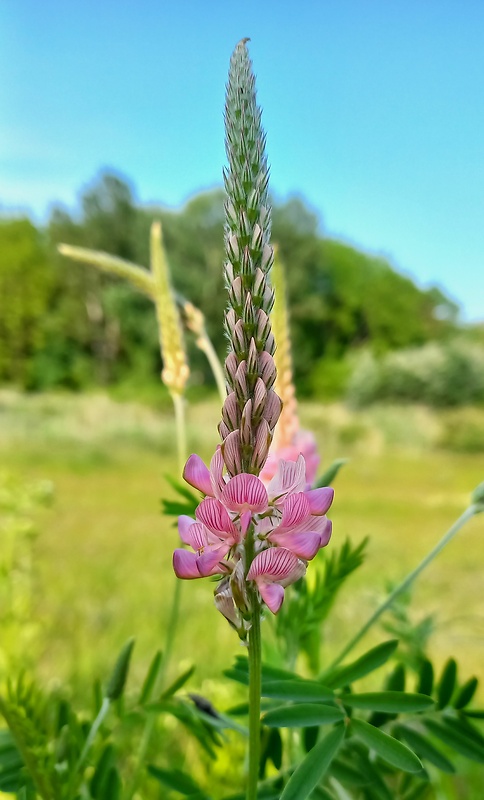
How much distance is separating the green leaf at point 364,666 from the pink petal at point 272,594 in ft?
0.42

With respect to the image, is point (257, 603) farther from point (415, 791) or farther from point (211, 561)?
point (415, 791)

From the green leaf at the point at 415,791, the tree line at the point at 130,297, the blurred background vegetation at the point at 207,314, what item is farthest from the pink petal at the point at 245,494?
the tree line at the point at 130,297

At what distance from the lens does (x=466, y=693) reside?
38 cm

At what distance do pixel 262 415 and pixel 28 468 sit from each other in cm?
415

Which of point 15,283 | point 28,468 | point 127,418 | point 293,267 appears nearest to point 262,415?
point 28,468

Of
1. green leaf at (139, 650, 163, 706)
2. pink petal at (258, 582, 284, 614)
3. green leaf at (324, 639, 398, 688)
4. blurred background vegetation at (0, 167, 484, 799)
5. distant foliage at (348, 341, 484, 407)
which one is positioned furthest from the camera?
distant foliage at (348, 341, 484, 407)

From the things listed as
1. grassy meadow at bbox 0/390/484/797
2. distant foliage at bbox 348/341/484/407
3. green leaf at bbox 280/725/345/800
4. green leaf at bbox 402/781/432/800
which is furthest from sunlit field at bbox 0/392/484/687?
distant foliage at bbox 348/341/484/407

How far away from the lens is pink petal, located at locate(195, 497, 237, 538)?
0.72 feet

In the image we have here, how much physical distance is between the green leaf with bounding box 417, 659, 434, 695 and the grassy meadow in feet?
0.41

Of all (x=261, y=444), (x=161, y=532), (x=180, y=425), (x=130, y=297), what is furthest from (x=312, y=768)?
(x=130, y=297)

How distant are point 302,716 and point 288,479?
0.37 ft

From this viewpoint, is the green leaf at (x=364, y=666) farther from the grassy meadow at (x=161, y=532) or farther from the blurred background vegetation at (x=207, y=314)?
the blurred background vegetation at (x=207, y=314)

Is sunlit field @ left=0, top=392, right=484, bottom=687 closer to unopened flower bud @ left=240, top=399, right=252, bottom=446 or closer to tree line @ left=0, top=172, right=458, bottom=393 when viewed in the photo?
unopened flower bud @ left=240, top=399, right=252, bottom=446

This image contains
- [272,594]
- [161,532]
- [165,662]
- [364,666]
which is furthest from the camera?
[161,532]
